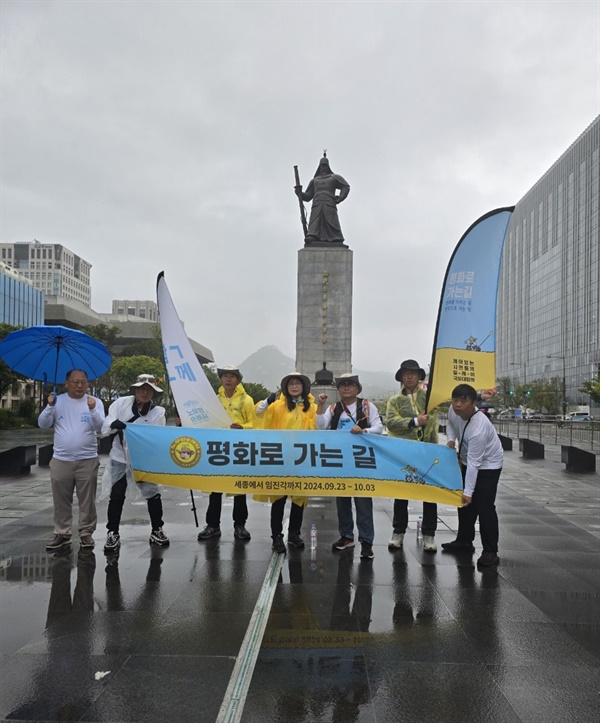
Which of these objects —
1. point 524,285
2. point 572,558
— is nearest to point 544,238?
point 524,285

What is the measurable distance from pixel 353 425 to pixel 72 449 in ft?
10.0

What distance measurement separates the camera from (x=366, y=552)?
21.9ft

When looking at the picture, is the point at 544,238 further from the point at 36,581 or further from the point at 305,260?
the point at 36,581

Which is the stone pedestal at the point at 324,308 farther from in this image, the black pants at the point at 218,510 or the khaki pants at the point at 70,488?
the khaki pants at the point at 70,488

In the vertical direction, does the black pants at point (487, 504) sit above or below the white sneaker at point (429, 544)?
above

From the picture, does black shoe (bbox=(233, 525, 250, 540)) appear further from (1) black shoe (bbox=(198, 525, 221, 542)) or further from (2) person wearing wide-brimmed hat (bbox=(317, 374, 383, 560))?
(2) person wearing wide-brimmed hat (bbox=(317, 374, 383, 560))

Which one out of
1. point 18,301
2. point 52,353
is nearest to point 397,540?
point 52,353

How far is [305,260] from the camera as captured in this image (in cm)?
2892

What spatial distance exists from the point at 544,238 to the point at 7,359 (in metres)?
112

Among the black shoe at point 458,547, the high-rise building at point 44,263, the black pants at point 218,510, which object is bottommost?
the black shoe at point 458,547

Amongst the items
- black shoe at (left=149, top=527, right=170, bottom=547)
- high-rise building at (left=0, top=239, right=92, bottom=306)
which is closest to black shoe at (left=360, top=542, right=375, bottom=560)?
black shoe at (left=149, top=527, right=170, bottom=547)

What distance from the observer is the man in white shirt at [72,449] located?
670 cm

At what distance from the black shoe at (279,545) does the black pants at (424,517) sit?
1349 millimetres

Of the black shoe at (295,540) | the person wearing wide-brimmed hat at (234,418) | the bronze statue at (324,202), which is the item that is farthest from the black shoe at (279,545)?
the bronze statue at (324,202)
